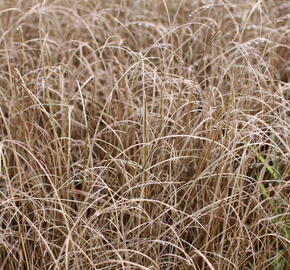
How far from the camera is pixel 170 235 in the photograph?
142 cm

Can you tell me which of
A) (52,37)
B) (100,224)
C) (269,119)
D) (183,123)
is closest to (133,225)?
(100,224)

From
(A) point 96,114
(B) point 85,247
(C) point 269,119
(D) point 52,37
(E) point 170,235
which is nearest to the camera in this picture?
(B) point 85,247

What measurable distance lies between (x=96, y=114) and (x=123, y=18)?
0.62 m

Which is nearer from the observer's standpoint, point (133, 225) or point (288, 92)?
point (133, 225)

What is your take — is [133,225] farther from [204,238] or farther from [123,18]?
[123,18]

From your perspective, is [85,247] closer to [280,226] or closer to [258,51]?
[280,226]

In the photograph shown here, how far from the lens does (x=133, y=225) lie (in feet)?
4.54

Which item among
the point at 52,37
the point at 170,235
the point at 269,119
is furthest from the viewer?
the point at 52,37

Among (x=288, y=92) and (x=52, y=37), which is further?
(x=52, y=37)

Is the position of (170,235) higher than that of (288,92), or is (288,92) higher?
(288,92)

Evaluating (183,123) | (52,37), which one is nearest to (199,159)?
(183,123)

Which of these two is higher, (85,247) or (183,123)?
(183,123)

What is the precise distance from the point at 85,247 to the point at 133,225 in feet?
0.44

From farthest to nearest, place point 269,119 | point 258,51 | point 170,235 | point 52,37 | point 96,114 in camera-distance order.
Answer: point 52,37 → point 258,51 → point 96,114 → point 269,119 → point 170,235
